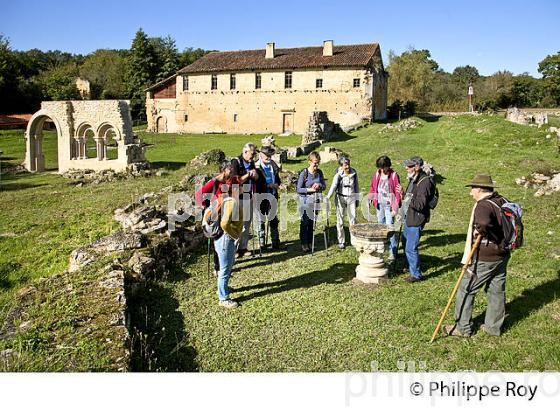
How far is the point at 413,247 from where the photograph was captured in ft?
20.4

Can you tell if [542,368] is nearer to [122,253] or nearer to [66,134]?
[122,253]

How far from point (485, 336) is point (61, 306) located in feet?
14.6

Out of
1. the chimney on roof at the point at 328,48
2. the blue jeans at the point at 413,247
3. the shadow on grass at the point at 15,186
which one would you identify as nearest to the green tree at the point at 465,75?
the chimney on roof at the point at 328,48

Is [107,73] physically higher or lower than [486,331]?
higher

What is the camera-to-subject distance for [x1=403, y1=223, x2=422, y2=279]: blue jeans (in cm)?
622

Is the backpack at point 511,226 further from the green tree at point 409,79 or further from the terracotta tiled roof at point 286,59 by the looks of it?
the green tree at point 409,79

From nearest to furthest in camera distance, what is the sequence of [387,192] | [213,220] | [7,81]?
[213,220]
[387,192]
[7,81]

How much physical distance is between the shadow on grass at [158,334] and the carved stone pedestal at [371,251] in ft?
8.16

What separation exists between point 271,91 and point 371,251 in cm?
3321

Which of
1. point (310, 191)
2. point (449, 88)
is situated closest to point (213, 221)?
point (310, 191)

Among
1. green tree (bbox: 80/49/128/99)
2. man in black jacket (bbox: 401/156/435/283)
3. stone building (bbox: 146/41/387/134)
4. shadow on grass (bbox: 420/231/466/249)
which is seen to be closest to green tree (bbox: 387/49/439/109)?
stone building (bbox: 146/41/387/134)

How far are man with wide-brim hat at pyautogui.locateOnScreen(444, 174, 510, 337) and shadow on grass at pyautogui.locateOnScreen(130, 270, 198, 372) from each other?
275 cm

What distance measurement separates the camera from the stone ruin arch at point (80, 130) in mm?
21344

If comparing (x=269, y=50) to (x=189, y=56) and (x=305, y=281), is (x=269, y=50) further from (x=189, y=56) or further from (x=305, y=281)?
(x=305, y=281)
